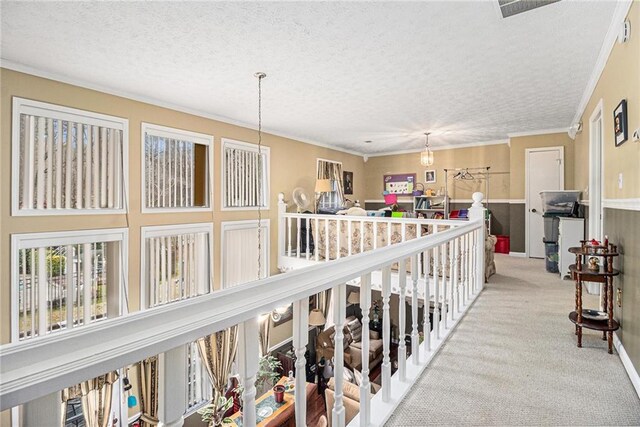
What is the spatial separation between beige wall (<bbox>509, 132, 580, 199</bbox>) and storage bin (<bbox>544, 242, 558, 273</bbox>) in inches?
62.0

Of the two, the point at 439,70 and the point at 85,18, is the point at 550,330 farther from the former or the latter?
the point at 85,18

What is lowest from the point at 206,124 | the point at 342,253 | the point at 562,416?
the point at 562,416

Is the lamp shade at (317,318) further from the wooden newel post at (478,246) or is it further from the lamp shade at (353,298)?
the wooden newel post at (478,246)

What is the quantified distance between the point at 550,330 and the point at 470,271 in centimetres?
82

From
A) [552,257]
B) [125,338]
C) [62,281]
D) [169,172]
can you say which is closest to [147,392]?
A: [125,338]

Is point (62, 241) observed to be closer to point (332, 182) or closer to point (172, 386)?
point (172, 386)

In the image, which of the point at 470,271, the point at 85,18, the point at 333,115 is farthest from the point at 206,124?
the point at 470,271

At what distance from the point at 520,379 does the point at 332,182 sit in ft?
17.3

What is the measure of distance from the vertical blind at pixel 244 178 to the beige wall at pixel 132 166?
16cm

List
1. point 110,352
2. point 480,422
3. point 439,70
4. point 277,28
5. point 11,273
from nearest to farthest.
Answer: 1. point 110,352
2. point 480,422
3. point 277,28
4. point 11,273
5. point 439,70

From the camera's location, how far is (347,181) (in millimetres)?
7504

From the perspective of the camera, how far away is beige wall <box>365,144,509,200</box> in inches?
250

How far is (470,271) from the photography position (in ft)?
10.2

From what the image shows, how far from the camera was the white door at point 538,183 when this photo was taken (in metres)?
5.45
